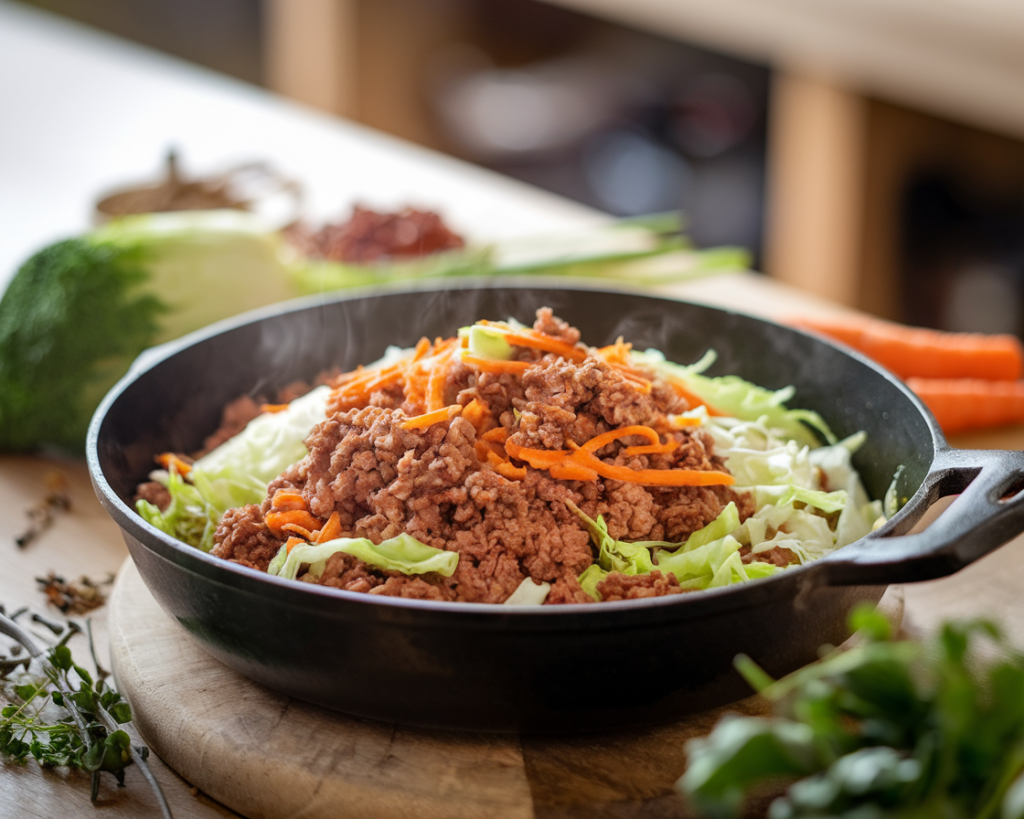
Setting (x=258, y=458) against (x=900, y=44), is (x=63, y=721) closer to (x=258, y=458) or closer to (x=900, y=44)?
(x=258, y=458)

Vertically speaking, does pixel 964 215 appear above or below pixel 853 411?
below

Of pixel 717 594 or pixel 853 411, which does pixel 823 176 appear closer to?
pixel 853 411

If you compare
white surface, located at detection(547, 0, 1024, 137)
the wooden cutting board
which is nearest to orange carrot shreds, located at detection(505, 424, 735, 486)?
the wooden cutting board

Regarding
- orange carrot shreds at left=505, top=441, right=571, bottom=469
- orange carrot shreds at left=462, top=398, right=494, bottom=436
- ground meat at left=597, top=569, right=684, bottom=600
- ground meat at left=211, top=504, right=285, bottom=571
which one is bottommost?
ground meat at left=211, top=504, right=285, bottom=571

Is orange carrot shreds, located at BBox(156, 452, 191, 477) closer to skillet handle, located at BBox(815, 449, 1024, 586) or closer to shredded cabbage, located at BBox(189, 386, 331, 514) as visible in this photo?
shredded cabbage, located at BBox(189, 386, 331, 514)

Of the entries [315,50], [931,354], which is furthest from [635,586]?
[315,50]

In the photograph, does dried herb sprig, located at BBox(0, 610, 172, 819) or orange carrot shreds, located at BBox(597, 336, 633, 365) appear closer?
dried herb sprig, located at BBox(0, 610, 172, 819)

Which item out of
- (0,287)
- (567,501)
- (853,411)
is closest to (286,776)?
(567,501)
